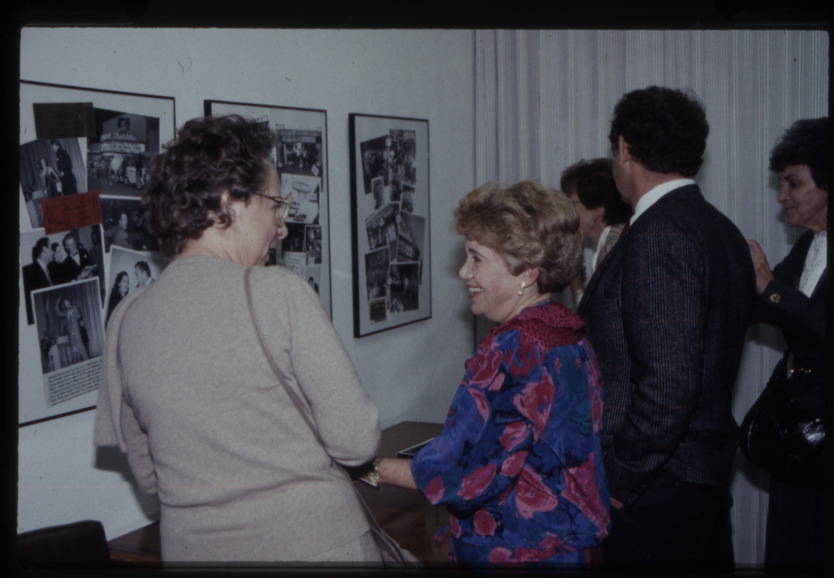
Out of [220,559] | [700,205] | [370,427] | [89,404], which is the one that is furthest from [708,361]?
[89,404]

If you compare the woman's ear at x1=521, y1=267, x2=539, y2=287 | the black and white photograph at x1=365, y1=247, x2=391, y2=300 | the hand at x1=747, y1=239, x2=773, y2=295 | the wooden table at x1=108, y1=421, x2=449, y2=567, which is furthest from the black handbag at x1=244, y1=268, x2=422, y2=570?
the hand at x1=747, y1=239, x2=773, y2=295

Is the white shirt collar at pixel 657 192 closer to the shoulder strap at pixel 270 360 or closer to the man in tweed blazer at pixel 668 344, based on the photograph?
the man in tweed blazer at pixel 668 344

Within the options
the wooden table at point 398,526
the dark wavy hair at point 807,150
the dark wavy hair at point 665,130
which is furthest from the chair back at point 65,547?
Answer: the dark wavy hair at point 807,150

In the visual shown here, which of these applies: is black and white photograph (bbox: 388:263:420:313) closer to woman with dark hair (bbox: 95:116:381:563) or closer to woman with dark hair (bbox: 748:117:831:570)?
woman with dark hair (bbox: 748:117:831:570)

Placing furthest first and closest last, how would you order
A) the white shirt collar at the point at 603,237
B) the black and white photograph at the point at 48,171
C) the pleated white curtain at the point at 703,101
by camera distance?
the pleated white curtain at the point at 703,101
the white shirt collar at the point at 603,237
the black and white photograph at the point at 48,171

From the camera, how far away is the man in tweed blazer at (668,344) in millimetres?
1440

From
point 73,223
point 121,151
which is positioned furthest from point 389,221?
point 73,223

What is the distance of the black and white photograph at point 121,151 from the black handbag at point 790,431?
1.78 m

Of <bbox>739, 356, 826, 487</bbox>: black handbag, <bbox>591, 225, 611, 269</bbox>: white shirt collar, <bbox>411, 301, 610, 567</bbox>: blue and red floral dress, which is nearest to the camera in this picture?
<bbox>411, 301, 610, 567</bbox>: blue and red floral dress

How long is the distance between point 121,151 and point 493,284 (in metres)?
0.89

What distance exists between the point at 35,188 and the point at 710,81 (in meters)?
2.38

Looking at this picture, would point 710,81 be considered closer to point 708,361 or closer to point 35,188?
point 708,361

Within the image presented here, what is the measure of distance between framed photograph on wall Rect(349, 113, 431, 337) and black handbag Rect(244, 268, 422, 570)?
1.11m

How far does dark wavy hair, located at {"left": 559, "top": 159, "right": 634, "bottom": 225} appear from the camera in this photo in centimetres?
244
